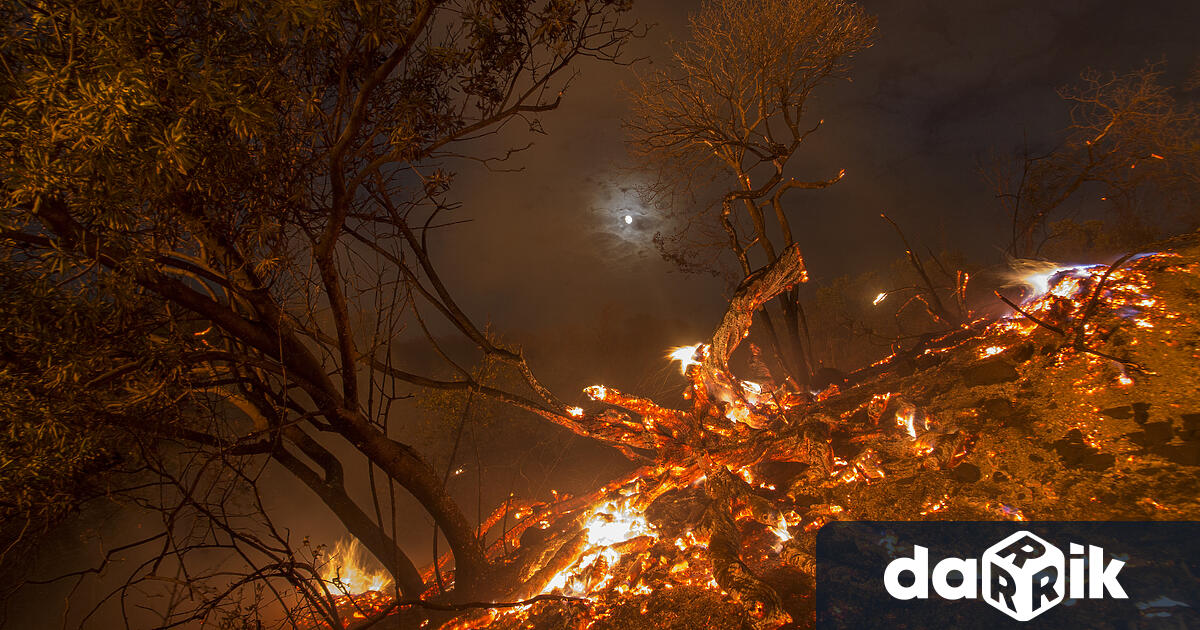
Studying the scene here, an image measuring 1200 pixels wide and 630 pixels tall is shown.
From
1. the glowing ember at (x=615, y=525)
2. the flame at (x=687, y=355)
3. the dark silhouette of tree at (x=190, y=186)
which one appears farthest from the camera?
the flame at (x=687, y=355)

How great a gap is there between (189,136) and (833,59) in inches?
404

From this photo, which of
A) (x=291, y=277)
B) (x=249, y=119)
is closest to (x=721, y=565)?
(x=291, y=277)

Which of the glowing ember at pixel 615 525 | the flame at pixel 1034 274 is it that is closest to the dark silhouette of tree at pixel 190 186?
the glowing ember at pixel 615 525

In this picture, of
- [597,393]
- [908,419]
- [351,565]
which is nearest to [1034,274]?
[908,419]

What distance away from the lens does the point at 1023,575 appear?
3.94 m

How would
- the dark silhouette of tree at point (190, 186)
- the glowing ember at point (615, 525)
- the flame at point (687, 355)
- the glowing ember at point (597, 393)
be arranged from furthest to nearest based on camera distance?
the flame at point (687, 355)
the glowing ember at point (597, 393)
the glowing ember at point (615, 525)
the dark silhouette of tree at point (190, 186)

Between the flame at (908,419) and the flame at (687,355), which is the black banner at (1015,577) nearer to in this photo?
the flame at (908,419)

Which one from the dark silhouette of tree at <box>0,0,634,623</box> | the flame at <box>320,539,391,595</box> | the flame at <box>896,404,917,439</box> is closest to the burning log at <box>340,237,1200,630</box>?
the flame at <box>896,404,917,439</box>

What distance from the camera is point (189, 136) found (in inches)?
140
